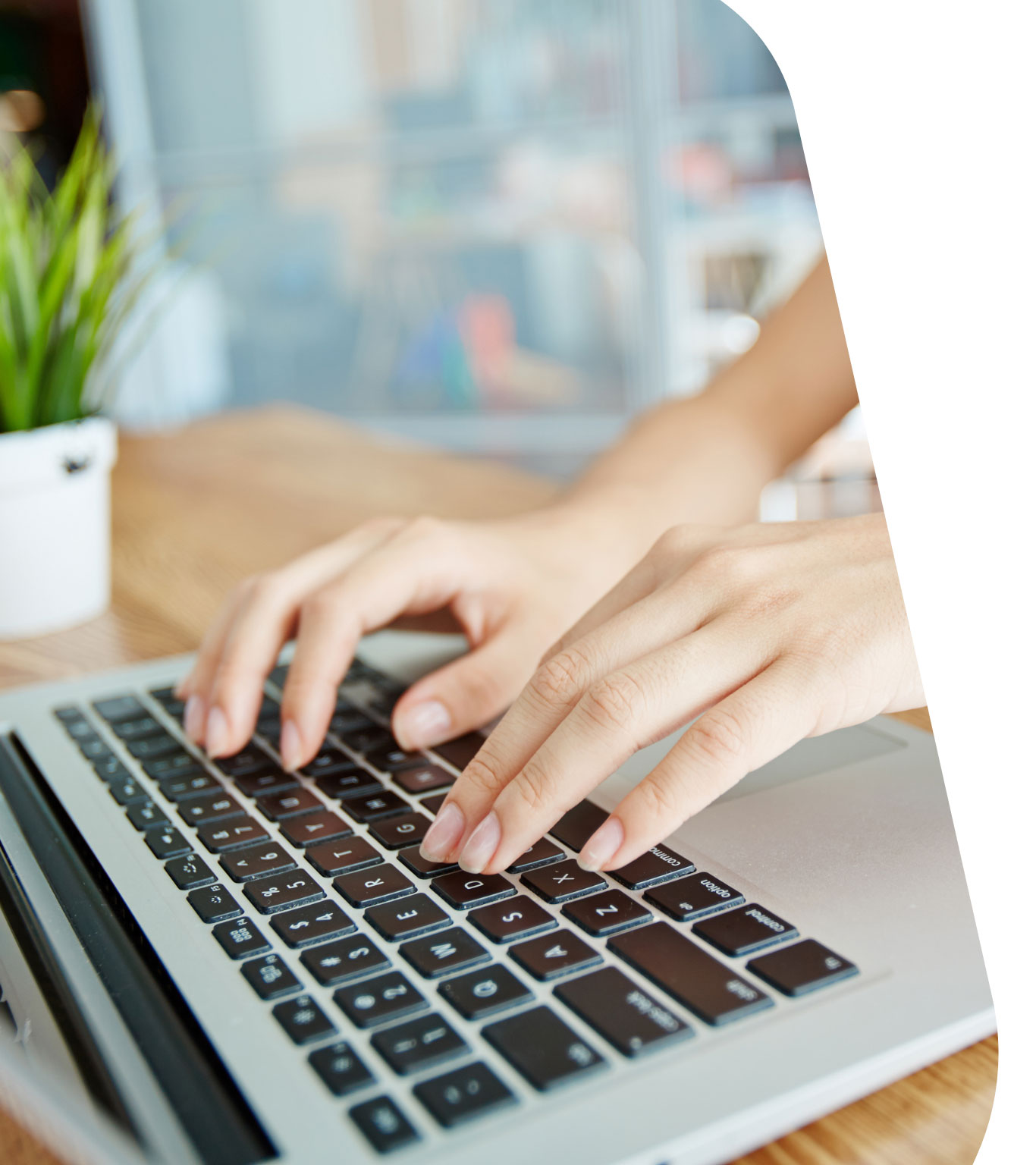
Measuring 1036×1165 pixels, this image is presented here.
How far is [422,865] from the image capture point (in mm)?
433

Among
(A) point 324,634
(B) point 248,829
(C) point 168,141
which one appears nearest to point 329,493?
(A) point 324,634

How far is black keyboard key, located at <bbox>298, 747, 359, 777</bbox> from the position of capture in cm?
55

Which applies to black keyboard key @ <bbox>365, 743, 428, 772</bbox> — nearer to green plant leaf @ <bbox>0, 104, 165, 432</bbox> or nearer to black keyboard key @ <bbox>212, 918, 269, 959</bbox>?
black keyboard key @ <bbox>212, 918, 269, 959</bbox>

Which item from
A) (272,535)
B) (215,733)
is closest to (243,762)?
(215,733)

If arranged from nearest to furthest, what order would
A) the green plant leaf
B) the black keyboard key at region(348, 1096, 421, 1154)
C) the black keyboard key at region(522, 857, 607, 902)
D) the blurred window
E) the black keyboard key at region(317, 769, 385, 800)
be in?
1. the black keyboard key at region(348, 1096, 421, 1154)
2. the black keyboard key at region(522, 857, 607, 902)
3. the black keyboard key at region(317, 769, 385, 800)
4. the green plant leaf
5. the blurred window

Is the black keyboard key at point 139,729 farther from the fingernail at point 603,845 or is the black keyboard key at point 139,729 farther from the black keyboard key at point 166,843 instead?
the fingernail at point 603,845

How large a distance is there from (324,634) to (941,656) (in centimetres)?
35

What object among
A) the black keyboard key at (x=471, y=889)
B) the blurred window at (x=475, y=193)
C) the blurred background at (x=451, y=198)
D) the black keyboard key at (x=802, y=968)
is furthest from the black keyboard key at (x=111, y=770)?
the blurred window at (x=475, y=193)

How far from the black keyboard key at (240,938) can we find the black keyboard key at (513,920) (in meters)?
0.07

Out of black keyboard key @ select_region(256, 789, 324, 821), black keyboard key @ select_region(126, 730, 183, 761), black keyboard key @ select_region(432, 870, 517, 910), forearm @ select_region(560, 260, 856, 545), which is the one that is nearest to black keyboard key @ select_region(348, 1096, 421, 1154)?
black keyboard key @ select_region(432, 870, 517, 910)

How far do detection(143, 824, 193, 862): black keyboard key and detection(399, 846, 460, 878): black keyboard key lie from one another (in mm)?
89

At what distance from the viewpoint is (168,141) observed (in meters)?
4.46

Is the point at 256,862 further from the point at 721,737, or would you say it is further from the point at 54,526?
the point at 54,526

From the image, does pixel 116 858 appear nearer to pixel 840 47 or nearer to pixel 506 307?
pixel 840 47
